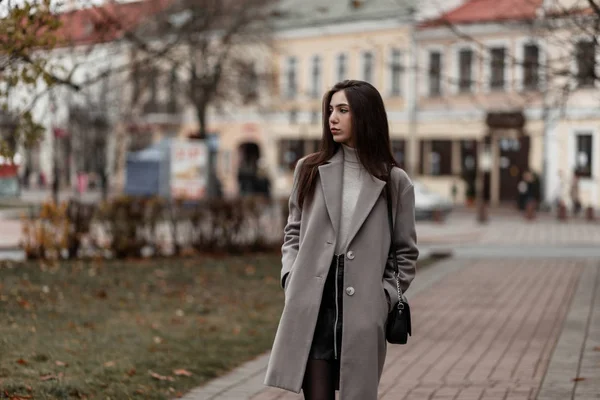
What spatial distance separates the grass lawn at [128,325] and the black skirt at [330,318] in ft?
8.69

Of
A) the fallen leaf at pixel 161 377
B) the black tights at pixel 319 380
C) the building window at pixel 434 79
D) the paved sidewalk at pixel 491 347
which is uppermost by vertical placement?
the building window at pixel 434 79

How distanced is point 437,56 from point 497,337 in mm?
41018

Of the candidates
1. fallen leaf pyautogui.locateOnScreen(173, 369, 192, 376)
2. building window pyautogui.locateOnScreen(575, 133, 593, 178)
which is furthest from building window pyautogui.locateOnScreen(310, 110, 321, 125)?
fallen leaf pyautogui.locateOnScreen(173, 369, 192, 376)

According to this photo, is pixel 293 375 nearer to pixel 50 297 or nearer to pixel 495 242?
pixel 50 297

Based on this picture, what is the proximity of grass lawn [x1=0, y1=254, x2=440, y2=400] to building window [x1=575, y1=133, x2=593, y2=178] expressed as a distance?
29.8m

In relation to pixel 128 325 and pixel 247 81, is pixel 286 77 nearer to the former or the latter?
→ pixel 247 81

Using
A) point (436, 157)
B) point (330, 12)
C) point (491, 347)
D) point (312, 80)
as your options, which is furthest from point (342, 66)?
point (491, 347)

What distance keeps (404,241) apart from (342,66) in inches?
1965

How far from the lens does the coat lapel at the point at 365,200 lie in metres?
4.47

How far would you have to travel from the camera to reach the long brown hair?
14.9 feet

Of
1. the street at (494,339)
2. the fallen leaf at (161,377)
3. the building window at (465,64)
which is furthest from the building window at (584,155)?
the fallen leaf at (161,377)

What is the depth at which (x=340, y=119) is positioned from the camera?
455 cm

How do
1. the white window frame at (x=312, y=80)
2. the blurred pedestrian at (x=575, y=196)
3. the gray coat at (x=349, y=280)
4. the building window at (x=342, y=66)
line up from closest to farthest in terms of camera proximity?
the gray coat at (x=349, y=280) → the blurred pedestrian at (x=575, y=196) → the building window at (x=342, y=66) → the white window frame at (x=312, y=80)

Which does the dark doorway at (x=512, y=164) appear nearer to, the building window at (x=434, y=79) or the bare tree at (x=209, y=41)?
the building window at (x=434, y=79)
